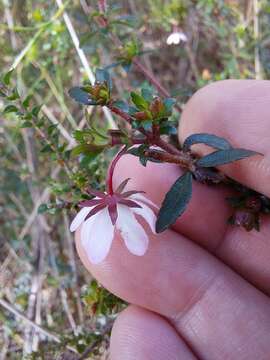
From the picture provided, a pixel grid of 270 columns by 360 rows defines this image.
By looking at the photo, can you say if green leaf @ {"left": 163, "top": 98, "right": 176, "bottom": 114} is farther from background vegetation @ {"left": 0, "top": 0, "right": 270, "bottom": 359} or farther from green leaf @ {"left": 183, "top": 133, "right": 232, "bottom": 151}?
background vegetation @ {"left": 0, "top": 0, "right": 270, "bottom": 359}

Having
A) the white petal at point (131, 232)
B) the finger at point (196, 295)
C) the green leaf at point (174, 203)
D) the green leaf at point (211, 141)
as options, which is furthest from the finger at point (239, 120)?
the white petal at point (131, 232)

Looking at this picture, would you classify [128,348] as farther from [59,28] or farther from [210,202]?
[59,28]

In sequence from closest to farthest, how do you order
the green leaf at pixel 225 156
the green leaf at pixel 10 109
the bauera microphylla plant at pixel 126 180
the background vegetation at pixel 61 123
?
the bauera microphylla plant at pixel 126 180 < the green leaf at pixel 225 156 < the green leaf at pixel 10 109 < the background vegetation at pixel 61 123

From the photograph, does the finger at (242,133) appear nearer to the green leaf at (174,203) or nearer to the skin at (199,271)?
the skin at (199,271)

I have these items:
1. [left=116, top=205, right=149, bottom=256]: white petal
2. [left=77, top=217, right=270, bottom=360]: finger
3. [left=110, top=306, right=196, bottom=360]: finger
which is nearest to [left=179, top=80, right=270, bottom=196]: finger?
[left=77, top=217, right=270, bottom=360]: finger

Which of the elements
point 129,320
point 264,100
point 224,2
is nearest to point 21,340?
point 129,320

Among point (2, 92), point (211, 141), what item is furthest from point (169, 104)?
point (2, 92)

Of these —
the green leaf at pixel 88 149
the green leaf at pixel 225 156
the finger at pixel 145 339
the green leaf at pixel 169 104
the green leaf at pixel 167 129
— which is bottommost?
the finger at pixel 145 339
